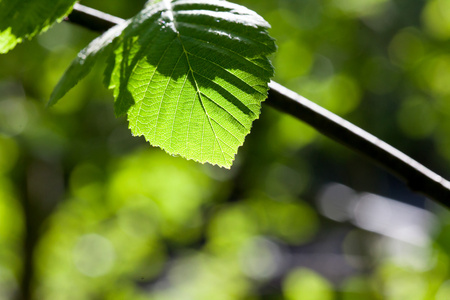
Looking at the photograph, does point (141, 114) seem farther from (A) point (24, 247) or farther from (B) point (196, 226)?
(B) point (196, 226)

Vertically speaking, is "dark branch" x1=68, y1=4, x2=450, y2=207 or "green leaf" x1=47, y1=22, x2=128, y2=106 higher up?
"dark branch" x1=68, y1=4, x2=450, y2=207

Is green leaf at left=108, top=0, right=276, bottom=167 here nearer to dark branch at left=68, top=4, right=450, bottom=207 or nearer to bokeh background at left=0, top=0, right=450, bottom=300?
dark branch at left=68, top=4, right=450, bottom=207

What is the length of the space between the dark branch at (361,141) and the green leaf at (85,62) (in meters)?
0.21

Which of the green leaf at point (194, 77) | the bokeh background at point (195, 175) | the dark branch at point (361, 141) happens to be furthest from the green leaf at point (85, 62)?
the bokeh background at point (195, 175)

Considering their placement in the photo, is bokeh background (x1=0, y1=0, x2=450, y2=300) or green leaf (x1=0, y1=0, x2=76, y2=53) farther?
bokeh background (x1=0, y1=0, x2=450, y2=300)

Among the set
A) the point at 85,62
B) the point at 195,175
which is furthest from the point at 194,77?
the point at 195,175

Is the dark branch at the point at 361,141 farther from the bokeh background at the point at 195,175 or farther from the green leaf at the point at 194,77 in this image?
the bokeh background at the point at 195,175

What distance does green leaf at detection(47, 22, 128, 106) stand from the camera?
577 millimetres

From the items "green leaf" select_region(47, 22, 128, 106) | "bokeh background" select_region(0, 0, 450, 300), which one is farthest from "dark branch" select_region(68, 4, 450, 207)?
"bokeh background" select_region(0, 0, 450, 300)

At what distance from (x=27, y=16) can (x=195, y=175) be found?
8.98 feet

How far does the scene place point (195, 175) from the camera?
10.9 feet

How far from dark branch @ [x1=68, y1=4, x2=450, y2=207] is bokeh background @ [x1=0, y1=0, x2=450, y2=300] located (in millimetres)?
2090

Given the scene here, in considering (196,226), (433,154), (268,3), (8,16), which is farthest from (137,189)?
(433,154)

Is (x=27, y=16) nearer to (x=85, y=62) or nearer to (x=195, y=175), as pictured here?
(x=85, y=62)
